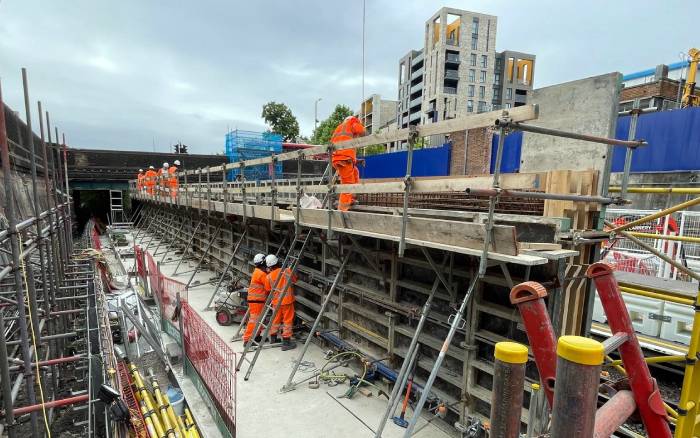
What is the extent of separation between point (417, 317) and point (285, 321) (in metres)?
3.05

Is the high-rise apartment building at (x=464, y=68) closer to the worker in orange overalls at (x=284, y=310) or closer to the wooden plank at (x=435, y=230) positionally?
the worker in orange overalls at (x=284, y=310)

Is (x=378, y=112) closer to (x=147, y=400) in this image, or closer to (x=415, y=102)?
(x=415, y=102)

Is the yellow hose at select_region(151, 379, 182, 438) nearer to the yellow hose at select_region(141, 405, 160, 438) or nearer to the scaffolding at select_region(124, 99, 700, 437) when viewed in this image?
the yellow hose at select_region(141, 405, 160, 438)

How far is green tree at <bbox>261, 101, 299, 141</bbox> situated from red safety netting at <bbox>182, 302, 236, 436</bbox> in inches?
1850

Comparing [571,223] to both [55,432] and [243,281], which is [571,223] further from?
[243,281]

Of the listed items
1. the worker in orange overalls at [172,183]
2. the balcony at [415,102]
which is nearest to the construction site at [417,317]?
the worker in orange overalls at [172,183]

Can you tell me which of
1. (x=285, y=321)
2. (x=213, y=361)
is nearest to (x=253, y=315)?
(x=285, y=321)

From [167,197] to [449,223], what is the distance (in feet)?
52.5

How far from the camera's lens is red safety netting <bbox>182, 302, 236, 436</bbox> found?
14.7 ft

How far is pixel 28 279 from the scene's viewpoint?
4422 mm

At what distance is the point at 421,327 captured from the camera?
4.29m

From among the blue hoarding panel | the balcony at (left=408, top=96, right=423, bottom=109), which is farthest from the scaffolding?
the balcony at (left=408, top=96, right=423, bottom=109)

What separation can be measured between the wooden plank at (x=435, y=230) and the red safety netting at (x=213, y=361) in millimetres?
2330

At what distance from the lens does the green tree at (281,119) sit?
5053cm
